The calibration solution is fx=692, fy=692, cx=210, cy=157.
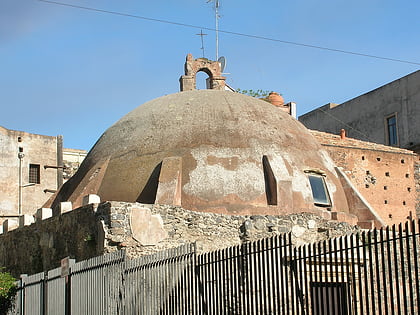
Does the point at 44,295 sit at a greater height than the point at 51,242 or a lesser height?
lesser

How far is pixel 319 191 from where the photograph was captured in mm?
17500

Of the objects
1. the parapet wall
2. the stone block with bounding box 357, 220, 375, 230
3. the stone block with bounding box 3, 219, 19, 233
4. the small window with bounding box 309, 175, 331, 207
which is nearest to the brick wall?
the stone block with bounding box 357, 220, 375, 230

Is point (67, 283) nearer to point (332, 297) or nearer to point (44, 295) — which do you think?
point (44, 295)

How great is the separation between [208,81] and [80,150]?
507 inches

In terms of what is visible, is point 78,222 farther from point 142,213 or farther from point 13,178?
point 13,178

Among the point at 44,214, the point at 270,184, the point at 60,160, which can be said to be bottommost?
the point at 44,214

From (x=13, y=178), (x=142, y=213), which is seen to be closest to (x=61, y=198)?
(x=142, y=213)

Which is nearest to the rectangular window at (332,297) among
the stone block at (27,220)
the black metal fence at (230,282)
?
the black metal fence at (230,282)

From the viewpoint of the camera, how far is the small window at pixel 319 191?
17344 millimetres

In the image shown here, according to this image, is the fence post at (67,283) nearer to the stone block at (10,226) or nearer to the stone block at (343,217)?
the stone block at (10,226)

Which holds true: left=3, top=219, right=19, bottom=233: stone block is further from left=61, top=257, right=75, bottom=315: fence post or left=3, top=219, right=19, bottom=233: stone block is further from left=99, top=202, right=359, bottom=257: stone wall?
left=61, top=257, right=75, bottom=315: fence post

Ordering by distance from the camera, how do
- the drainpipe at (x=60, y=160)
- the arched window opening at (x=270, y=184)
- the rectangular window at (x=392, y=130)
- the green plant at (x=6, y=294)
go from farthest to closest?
the rectangular window at (x=392, y=130) → the drainpipe at (x=60, y=160) → the arched window opening at (x=270, y=184) → the green plant at (x=6, y=294)

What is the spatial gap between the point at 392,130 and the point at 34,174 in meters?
16.8

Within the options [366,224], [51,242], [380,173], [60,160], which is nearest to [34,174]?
[60,160]
